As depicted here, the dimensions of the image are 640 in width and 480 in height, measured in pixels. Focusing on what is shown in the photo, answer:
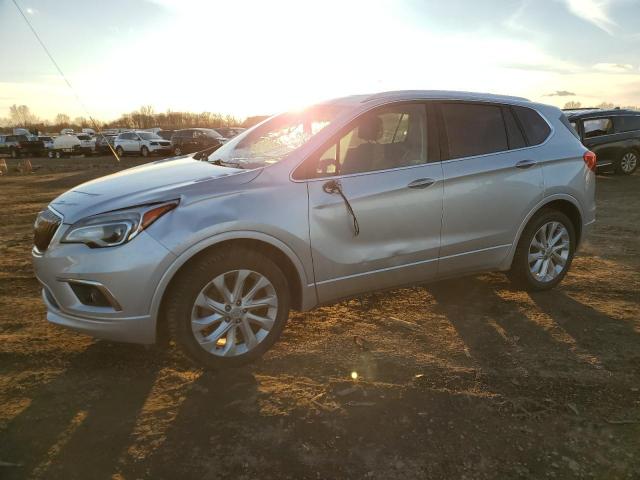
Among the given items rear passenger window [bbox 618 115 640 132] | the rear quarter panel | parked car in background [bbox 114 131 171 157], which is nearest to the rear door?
the rear quarter panel

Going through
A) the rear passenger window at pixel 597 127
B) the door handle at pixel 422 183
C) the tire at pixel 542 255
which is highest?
the rear passenger window at pixel 597 127

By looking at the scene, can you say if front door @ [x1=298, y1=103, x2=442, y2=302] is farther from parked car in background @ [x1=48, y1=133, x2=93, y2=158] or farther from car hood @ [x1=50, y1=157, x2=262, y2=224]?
parked car in background @ [x1=48, y1=133, x2=93, y2=158]

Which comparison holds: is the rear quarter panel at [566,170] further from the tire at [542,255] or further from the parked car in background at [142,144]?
the parked car in background at [142,144]

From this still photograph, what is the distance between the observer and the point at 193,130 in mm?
26969

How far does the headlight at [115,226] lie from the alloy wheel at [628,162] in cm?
1407

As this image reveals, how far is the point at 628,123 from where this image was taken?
13.1m

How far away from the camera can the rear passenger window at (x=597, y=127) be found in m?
12.8

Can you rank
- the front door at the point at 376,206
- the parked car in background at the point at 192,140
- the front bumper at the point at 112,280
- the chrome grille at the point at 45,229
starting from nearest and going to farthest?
the front bumper at the point at 112,280 < the chrome grille at the point at 45,229 < the front door at the point at 376,206 < the parked car in background at the point at 192,140

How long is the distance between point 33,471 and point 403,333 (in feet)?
8.19

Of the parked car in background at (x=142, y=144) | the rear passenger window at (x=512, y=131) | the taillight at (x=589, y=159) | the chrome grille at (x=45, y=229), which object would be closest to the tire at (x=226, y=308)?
the chrome grille at (x=45, y=229)

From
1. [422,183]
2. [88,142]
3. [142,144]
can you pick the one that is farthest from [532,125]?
[88,142]

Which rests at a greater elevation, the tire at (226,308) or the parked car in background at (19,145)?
the parked car in background at (19,145)

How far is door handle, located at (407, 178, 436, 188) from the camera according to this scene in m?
3.49

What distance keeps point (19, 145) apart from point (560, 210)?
3795 cm
